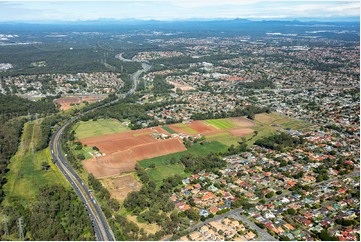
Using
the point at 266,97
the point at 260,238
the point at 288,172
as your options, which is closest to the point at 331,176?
the point at 288,172

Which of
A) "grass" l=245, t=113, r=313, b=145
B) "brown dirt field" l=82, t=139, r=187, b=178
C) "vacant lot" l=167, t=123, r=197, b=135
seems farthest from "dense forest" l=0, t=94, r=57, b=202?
"grass" l=245, t=113, r=313, b=145

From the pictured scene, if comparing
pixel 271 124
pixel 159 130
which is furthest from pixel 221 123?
pixel 159 130

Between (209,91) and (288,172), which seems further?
(209,91)

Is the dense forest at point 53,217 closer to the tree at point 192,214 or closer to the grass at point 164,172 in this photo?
the tree at point 192,214

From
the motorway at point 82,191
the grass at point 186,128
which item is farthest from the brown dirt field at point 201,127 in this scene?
the motorway at point 82,191

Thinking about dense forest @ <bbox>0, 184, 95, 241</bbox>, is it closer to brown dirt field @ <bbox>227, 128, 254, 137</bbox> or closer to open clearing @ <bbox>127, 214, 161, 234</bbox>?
open clearing @ <bbox>127, 214, 161, 234</bbox>

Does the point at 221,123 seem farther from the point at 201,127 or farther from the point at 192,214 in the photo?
the point at 192,214

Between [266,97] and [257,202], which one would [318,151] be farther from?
[266,97]
